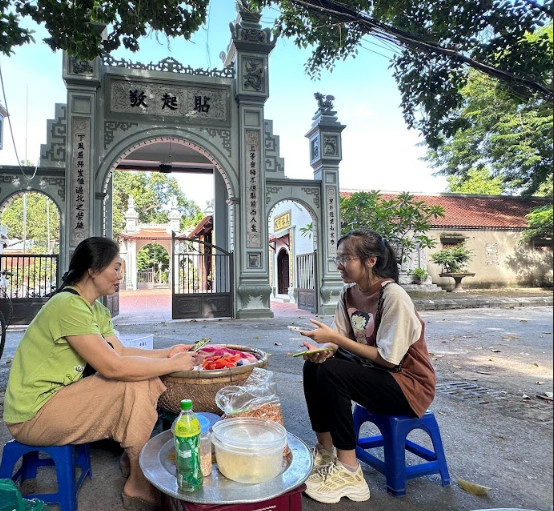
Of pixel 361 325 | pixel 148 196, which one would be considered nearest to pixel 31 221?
pixel 148 196

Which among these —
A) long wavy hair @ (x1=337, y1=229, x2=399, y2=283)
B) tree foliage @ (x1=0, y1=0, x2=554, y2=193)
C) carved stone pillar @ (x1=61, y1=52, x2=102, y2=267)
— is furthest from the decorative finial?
long wavy hair @ (x1=337, y1=229, x2=399, y2=283)

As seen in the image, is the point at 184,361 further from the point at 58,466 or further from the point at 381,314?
the point at 381,314

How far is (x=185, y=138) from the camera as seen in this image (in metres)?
8.59

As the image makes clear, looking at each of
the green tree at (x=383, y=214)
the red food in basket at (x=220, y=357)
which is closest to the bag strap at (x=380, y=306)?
the red food in basket at (x=220, y=357)

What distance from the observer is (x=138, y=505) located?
171 cm

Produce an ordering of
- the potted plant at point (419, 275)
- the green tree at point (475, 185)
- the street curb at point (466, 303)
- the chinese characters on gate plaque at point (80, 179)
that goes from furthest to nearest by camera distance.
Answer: the green tree at point (475, 185) < the potted plant at point (419, 275) < the street curb at point (466, 303) < the chinese characters on gate plaque at point (80, 179)

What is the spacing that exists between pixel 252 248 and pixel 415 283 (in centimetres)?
719

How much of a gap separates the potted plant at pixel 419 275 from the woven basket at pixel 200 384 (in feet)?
40.7

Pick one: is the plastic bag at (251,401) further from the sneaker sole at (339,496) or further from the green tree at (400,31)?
the green tree at (400,31)

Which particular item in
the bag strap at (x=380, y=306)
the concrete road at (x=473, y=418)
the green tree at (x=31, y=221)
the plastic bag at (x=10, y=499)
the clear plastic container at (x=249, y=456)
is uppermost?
the green tree at (x=31, y=221)

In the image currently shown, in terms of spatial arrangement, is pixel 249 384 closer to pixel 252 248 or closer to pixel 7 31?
pixel 7 31

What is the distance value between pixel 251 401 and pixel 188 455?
0.41m

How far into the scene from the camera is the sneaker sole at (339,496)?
69.0 inches

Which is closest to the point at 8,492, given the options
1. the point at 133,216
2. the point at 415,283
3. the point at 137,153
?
the point at 137,153
